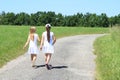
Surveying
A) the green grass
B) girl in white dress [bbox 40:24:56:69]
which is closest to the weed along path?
girl in white dress [bbox 40:24:56:69]

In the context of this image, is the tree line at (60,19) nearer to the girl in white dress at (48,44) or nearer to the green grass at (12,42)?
the green grass at (12,42)

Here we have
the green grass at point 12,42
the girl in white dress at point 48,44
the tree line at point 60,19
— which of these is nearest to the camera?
the girl in white dress at point 48,44

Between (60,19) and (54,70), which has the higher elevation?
(54,70)

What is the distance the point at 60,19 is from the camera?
142 metres

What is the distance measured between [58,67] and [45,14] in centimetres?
13143

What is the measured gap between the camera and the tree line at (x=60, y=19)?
133750 millimetres

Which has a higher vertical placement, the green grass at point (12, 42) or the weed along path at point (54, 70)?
the weed along path at point (54, 70)

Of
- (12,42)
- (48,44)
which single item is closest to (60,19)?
(12,42)

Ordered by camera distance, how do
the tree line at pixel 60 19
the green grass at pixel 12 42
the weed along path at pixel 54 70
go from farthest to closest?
the tree line at pixel 60 19, the green grass at pixel 12 42, the weed along path at pixel 54 70

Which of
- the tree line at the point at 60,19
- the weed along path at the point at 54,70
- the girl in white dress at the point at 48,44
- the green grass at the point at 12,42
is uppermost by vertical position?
the girl in white dress at the point at 48,44

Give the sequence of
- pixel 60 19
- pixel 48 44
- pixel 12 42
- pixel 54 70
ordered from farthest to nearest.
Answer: pixel 60 19 → pixel 12 42 → pixel 48 44 → pixel 54 70

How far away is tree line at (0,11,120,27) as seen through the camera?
439 ft

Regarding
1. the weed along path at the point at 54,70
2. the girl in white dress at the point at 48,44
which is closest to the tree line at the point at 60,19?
the weed along path at the point at 54,70

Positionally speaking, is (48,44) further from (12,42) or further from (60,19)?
(60,19)
